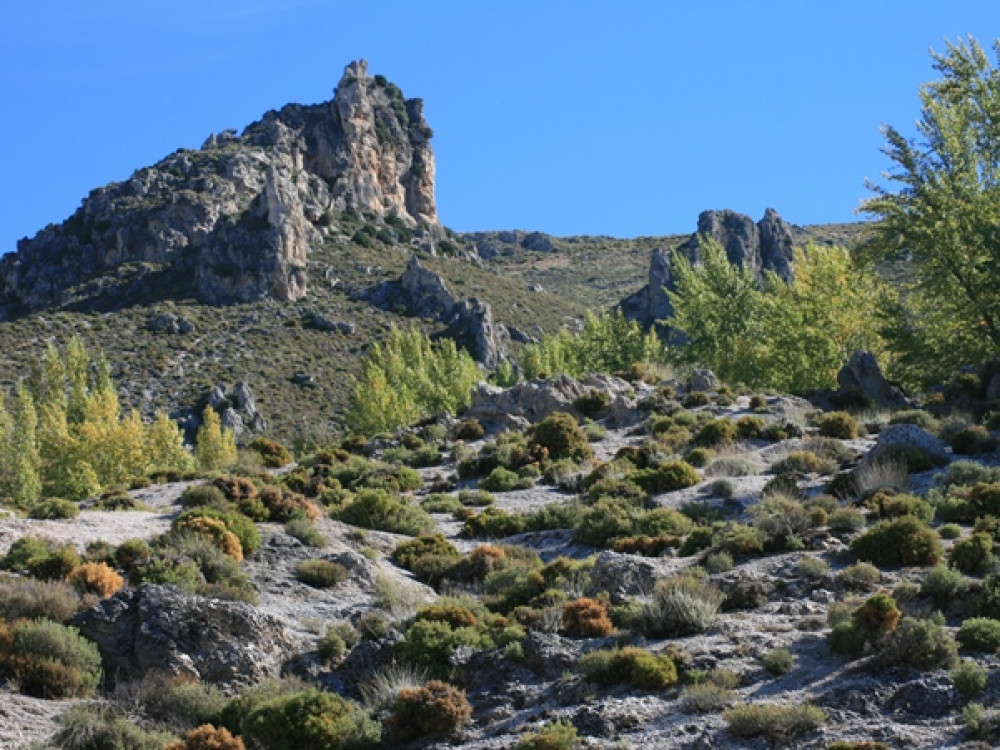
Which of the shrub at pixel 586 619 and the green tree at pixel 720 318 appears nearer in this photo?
the shrub at pixel 586 619

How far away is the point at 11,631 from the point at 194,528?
17.6 feet

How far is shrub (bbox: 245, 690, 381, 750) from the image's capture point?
14438 mm

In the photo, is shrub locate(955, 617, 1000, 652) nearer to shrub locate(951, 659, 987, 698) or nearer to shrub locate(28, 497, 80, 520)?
shrub locate(951, 659, 987, 698)

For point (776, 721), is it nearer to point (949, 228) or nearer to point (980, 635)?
point (980, 635)

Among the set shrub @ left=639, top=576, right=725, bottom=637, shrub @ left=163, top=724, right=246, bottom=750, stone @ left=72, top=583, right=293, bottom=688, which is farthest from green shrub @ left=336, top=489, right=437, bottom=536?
shrub @ left=163, top=724, right=246, bottom=750

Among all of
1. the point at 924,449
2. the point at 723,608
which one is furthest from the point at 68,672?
the point at 924,449

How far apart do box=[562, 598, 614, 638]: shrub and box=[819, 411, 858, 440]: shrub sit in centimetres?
1534

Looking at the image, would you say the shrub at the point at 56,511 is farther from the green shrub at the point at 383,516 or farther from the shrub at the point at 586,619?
the shrub at the point at 586,619

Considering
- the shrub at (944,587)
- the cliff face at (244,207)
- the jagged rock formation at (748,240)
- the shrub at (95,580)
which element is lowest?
the shrub at (944,587)

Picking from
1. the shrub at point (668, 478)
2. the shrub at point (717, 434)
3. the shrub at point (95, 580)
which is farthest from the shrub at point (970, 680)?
the shrub at point (717, 434)

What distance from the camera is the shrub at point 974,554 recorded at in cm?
1744

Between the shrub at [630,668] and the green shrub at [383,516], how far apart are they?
11105mm

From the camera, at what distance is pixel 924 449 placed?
83.7ft

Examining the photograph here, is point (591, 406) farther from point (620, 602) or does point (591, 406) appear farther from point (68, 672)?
point (68, 672)
